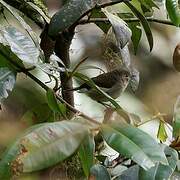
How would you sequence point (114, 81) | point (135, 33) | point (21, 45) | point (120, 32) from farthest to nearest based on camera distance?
point (135, 33) < point (114, 81) < point (120, 32) < point (21, 45)

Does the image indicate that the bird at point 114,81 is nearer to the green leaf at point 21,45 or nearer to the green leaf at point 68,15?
the green leaf at point 68,15

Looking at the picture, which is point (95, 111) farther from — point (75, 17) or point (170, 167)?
point (170, 167)

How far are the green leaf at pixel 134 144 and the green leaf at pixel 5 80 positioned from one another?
18cm

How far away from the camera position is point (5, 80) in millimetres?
688

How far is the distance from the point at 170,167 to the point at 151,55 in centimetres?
131

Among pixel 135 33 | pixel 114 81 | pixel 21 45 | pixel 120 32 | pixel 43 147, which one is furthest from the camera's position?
pixel 135 33

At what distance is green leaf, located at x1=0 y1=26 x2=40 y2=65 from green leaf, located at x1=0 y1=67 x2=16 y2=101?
0.05 metres

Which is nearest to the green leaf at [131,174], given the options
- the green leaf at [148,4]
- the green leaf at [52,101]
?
the green leaf at [52,101]

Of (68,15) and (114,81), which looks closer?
(68,15)

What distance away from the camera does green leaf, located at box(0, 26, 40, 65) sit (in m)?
0.63

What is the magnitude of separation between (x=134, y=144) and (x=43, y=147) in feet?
0.38

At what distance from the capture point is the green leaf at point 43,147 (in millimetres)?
520

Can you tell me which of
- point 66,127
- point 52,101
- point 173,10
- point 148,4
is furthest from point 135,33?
point 66,127

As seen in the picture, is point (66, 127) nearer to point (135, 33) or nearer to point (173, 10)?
point (173, 10)
